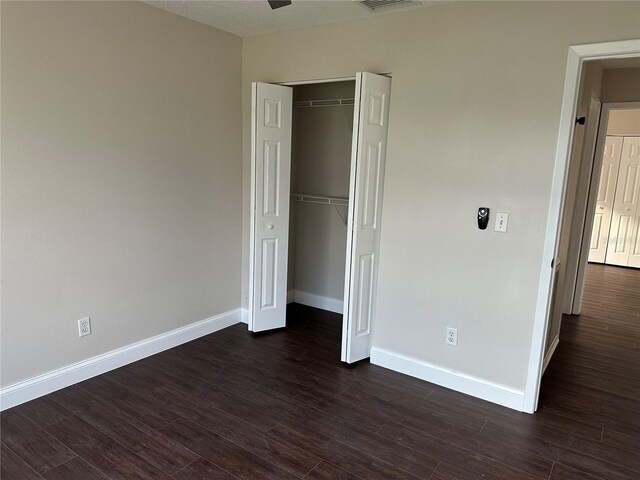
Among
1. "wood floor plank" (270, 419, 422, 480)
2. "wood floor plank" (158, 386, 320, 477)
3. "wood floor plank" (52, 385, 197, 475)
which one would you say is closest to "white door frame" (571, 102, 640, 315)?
"wood floor plank" (270, 419, 422, 480)

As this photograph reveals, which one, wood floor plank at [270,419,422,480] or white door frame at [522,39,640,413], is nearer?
wood floor plank at [270,419,422,480]

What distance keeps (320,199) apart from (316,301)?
1.11m

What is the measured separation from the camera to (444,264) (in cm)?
301

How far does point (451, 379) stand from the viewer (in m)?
3.06

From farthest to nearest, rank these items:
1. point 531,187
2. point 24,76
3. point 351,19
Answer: point 351,19 < point 531,187 < point 24,76

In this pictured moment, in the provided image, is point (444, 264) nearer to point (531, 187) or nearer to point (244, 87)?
point (531, 187)

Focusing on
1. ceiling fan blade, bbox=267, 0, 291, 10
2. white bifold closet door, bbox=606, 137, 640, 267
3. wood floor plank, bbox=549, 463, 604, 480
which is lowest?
wood floor plank, bbox=549, 463, 604, 480

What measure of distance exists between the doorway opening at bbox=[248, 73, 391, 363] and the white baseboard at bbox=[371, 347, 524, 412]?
Answer: 18 centimetres

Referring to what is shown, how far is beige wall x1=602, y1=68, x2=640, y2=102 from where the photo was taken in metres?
4.05

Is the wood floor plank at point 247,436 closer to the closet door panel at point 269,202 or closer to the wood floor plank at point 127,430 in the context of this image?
the wood floor plank at point 127,430

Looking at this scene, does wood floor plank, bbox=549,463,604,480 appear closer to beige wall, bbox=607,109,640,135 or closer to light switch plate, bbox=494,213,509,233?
light switch plate, bbox=494,213,509,233

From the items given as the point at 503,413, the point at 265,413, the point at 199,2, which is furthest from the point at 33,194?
the point at 503,413

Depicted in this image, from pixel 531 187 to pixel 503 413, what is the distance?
142cm

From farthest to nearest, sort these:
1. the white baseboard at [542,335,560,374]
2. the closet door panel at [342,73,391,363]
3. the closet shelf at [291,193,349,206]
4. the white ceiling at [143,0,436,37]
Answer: the closet shelf at [291,193,349,206] → the white baseboard at [542,335,560,374] → the closet door panel at [342,73,391,363] → the white ceiling at [143,0,436,37]
